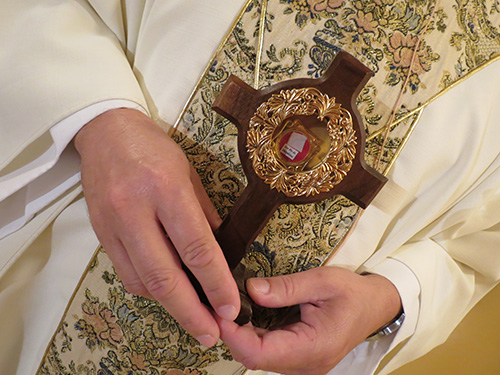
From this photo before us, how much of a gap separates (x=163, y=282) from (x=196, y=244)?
0.07 metres

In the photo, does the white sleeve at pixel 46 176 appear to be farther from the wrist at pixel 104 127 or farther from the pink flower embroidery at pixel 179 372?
the pink flower embroidery at pixel 179 372

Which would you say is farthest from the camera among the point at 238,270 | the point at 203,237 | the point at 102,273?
the point at 102,273

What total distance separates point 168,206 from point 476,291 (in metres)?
0.79

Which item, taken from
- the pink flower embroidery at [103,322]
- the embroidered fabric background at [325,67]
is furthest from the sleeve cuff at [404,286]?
the pink flower embroidery at [103,322]

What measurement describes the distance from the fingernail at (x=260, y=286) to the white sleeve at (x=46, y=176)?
12.6 inches

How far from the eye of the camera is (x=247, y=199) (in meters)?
0.66

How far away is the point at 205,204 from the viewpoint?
74 cm

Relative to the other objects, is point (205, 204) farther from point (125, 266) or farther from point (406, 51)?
point (406, 51)

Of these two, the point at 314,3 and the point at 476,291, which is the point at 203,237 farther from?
the point at 476,291

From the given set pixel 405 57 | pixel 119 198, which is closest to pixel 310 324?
pixel 119 198

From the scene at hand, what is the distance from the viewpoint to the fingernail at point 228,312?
617mm

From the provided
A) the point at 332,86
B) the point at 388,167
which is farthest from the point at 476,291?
the point at 332,86

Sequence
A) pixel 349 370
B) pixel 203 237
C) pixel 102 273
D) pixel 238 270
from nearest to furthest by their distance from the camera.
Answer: pixel 203 237 < pixel 238 270 < pixel 102 273 < pixel 349 370

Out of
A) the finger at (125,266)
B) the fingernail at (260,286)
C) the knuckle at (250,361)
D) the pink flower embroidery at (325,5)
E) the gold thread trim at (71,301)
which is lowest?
the gold thread trim at (71,301)
